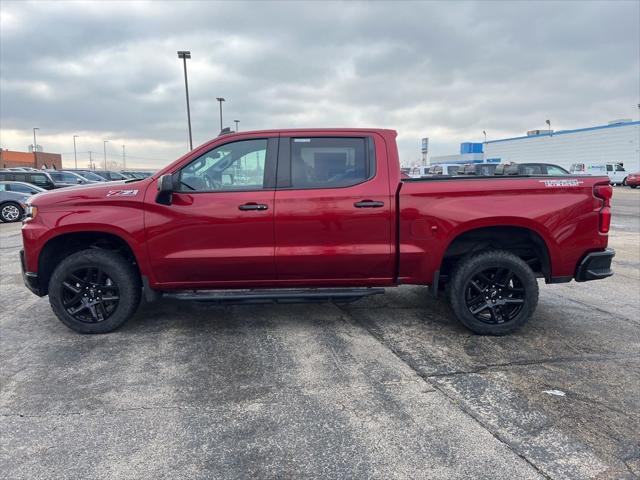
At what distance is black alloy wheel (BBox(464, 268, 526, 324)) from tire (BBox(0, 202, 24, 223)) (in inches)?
645

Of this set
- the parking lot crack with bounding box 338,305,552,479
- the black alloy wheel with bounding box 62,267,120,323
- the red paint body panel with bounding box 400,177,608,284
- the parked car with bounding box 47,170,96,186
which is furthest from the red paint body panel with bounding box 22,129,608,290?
the parked car with bounding box 47,170,96,186

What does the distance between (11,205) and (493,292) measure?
16.7m

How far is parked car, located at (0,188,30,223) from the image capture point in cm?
1575

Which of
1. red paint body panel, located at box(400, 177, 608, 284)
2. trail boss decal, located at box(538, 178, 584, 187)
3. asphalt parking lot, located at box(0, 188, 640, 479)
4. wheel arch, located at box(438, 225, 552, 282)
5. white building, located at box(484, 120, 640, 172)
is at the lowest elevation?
asphalt parking lot, located at box(0, 188, 640, 479)

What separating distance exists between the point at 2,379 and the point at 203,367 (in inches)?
60.1

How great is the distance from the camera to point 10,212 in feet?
52.1

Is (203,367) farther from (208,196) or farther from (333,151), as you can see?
(333,151)

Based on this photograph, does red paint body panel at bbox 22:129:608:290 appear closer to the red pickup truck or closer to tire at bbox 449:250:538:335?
the red pickup truck

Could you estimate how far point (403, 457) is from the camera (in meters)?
2.59

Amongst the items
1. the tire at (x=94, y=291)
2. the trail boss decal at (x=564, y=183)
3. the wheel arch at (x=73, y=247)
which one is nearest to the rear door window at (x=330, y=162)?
the trail boss decal at (x=564, y=183)

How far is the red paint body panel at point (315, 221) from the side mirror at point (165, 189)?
0.05m

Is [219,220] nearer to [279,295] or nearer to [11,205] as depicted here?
[279,295]

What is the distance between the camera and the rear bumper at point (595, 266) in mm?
4410

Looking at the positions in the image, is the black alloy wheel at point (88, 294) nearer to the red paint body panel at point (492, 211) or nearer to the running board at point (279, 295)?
the running board at point (279, 295)
